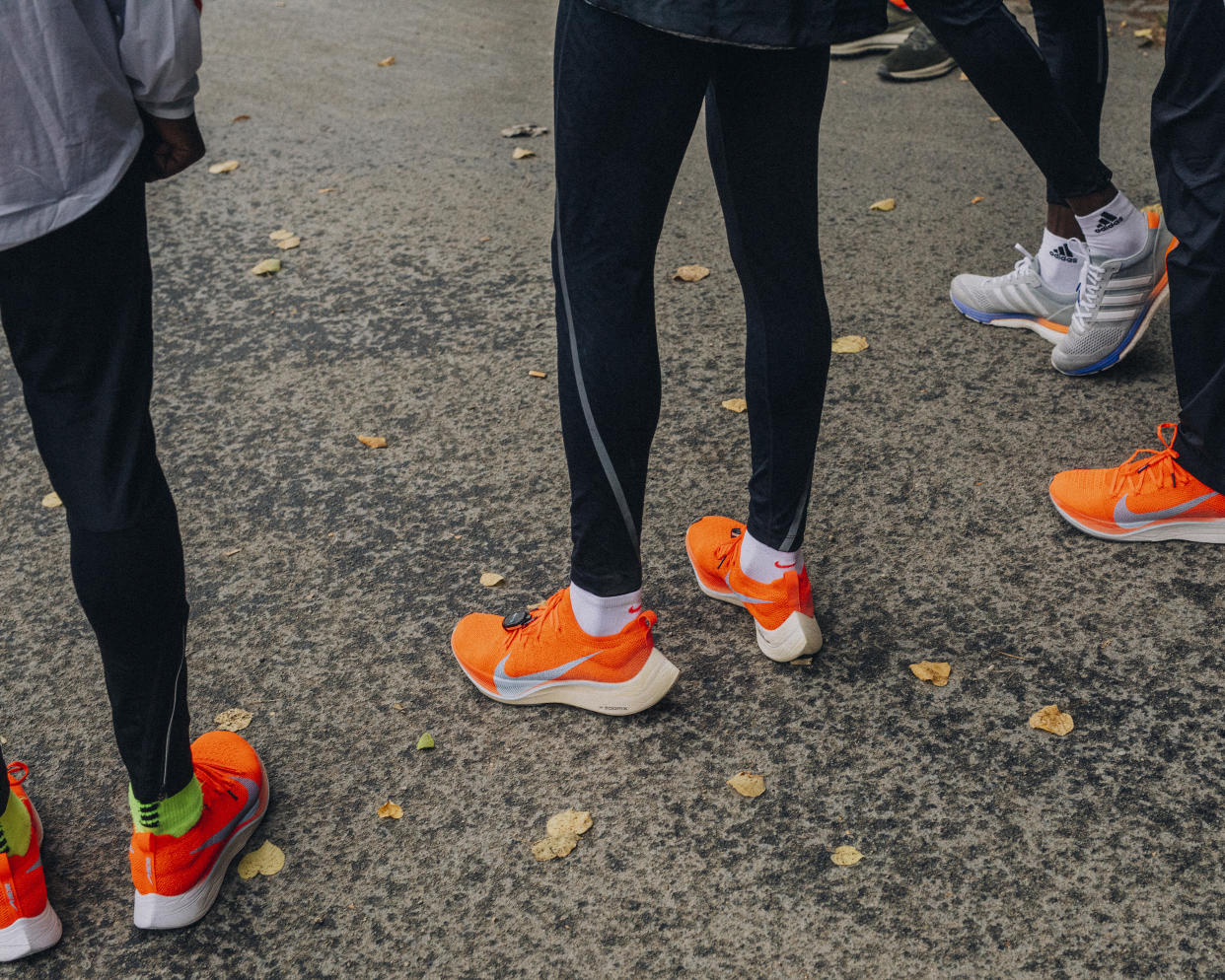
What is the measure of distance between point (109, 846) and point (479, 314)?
2.10 m

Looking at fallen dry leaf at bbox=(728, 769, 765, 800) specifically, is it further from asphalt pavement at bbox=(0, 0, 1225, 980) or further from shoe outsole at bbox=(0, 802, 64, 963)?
shoe outsole at bbox=(0, 802, 64, 963)

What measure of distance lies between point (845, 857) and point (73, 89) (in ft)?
5.40

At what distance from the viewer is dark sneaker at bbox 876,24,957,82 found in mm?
5332

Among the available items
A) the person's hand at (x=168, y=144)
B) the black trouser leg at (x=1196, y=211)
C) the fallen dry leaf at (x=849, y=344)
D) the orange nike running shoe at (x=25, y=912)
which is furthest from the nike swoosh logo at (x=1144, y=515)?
the orange nike running shoe at (x=25, y=912)

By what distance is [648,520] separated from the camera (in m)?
2.72

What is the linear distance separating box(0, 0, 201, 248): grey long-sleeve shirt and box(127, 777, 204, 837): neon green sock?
3.08 feet

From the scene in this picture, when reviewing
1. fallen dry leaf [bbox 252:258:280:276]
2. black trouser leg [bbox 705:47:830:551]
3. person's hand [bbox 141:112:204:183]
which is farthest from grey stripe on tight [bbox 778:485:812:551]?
fallen dry leaf [bbox 252:258:280:276]

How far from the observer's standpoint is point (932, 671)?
88.0 inches

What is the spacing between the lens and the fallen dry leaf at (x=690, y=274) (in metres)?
3.75

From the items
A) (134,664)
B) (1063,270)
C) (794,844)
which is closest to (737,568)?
(794,844)

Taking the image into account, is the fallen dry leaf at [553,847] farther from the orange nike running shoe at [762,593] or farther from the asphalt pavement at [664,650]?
the orange nike running shoe at [762,593]

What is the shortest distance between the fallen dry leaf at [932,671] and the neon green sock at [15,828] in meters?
1.68

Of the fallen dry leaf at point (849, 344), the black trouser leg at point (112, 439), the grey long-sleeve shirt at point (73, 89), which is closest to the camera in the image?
the grey long-sleeve shirt at point (73, 89)

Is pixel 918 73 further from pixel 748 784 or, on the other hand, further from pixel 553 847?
pixel 553 847
